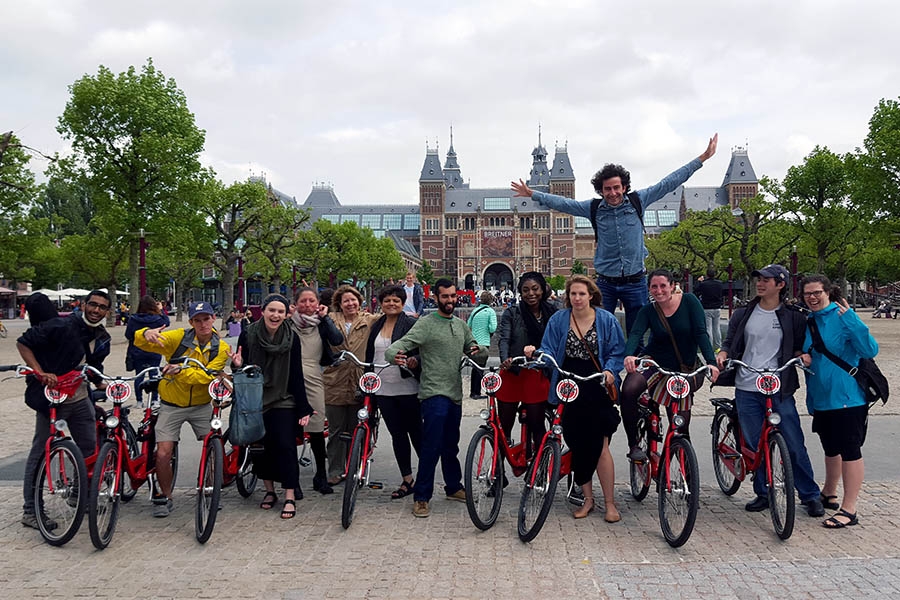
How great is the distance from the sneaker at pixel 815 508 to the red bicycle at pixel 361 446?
3395mm

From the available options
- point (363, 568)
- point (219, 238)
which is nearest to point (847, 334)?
point (363, 568)

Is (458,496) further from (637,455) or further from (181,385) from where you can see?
(181,385)

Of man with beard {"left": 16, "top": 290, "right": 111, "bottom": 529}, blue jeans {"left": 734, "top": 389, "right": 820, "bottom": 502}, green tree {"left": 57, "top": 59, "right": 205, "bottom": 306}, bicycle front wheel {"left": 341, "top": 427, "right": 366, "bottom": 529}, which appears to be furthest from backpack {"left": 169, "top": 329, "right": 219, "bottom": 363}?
green tree {"left": 57, "top": 59, "right": 205, "bottom": 306}

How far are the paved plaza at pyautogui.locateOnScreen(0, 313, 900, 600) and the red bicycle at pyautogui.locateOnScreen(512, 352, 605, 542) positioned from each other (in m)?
0.16

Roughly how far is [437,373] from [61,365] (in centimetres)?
277

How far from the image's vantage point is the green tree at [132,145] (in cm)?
2545

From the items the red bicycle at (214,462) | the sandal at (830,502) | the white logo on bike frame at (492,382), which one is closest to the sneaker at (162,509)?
the red bicycle at (214,462)

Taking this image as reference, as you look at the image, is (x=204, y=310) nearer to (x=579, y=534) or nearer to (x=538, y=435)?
(x=538, y=435)

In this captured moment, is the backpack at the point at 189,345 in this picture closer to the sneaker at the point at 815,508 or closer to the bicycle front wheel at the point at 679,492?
the bicycle front wheel at the point at 679,492

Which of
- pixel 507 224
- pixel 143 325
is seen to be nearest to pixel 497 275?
pixel 507 224

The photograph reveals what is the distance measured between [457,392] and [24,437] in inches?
252

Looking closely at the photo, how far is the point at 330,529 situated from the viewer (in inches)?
198

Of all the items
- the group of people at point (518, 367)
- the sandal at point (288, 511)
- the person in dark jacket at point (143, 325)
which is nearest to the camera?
the group of people at point (518, 367)

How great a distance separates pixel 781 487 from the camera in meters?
4.67
